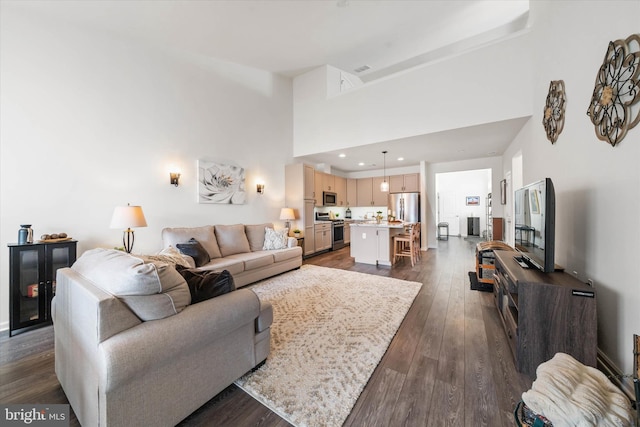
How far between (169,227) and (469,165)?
23.4ft

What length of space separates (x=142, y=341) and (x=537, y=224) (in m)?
2.95

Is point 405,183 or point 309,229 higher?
point 405,183

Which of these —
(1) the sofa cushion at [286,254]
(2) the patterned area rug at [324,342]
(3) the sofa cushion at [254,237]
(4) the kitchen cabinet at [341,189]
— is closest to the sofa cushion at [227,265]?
(2) the patterned area rug at [324,342]

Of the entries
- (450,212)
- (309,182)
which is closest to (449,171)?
(309,182)

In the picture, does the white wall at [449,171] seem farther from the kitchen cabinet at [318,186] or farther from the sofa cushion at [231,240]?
the sofa cushion at [231,240]

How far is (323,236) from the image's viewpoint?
645 centimetres

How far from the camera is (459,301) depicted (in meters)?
3.04

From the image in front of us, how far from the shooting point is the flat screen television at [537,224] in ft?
5.83

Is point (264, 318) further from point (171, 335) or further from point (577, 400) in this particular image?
point (577, 400)

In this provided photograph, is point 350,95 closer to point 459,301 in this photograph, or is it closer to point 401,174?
point 401,174

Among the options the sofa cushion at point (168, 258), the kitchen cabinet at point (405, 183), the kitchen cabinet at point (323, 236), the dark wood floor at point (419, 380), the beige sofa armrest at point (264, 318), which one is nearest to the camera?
the dark wood floor at point (419, 380)

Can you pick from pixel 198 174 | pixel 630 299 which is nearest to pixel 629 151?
pixel 630 299

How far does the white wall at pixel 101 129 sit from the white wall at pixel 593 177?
4.84m

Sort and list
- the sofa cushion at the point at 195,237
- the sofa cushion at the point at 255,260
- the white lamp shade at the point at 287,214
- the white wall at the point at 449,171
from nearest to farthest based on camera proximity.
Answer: the sofa cushion at the point at 195,237 → the sofa cushion at the point at 255,260 → the white lamp shade at the point at 287,214 → the white wall at the point at 449,171
